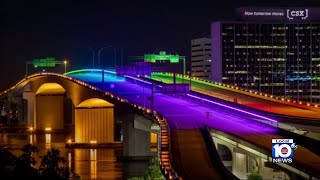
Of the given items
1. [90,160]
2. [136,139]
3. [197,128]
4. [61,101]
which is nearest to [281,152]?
[197,128]

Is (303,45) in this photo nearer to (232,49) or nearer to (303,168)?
(232,49)

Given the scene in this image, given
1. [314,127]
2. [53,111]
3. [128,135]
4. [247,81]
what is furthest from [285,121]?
[247,81]

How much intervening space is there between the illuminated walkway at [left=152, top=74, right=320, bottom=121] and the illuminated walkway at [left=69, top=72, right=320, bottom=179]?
7.75m

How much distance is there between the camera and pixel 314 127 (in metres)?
64.3

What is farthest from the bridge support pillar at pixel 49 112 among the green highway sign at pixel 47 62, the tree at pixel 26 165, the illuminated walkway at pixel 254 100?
the tree at pixel 26 165

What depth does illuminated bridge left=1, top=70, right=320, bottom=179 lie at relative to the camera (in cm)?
4216

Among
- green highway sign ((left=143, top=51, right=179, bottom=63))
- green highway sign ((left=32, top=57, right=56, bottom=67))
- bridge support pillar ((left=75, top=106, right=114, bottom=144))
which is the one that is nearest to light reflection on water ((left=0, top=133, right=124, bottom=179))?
bridge support pillar ((left=75, top=106, right=114, bottom=144))

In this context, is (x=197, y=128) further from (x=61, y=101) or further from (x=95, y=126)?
(x=61, y=101)

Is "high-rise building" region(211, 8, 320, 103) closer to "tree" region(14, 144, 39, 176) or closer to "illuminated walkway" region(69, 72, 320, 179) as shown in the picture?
"illuminated walkway" region(69, 72, 320, 179)

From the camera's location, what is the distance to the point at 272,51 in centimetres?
15862

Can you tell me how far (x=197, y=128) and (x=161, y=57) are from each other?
167ft

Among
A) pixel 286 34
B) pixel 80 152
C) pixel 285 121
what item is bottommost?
pixel 80 152

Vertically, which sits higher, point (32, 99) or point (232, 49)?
point (232, 49)

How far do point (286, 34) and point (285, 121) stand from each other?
311ft
